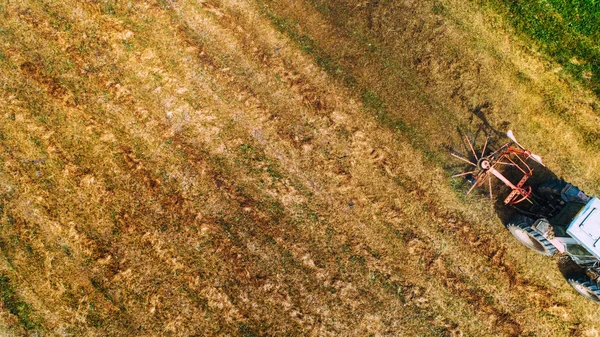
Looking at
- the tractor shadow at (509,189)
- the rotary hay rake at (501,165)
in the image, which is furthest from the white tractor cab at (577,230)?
the tractor shadow at (509,189)

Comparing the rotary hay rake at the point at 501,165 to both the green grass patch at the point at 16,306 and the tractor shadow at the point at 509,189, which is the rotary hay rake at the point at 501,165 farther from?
the green grass patch at the point at 16,306

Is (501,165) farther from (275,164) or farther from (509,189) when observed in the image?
(275,164)

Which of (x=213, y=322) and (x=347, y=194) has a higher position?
(x=347, y=194)

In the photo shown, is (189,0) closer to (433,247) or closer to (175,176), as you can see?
(175,176)

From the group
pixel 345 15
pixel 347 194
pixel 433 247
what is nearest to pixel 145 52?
pixel 345 15

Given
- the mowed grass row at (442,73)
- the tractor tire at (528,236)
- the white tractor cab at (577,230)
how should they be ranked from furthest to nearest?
the mowed grass row at (442,73)
the tractor tire at (528,236)
the white tractor cab at (577,230)
